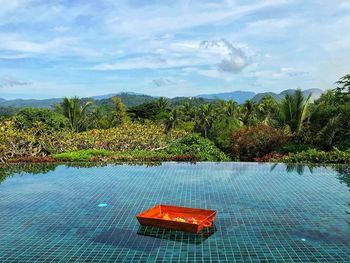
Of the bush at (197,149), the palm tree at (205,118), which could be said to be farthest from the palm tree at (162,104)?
the bush at (197,149)

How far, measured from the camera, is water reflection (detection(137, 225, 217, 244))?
5.71 m

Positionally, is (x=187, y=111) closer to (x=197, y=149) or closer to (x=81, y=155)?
(x=197, y=149)

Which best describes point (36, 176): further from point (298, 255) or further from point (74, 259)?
point (298, 255)

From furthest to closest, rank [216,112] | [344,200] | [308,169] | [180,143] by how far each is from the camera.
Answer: [216,112]
[180,143]
[308,169]
[344,200]

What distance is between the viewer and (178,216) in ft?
21.9

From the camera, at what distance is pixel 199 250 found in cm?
532

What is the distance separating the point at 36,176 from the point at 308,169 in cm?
789

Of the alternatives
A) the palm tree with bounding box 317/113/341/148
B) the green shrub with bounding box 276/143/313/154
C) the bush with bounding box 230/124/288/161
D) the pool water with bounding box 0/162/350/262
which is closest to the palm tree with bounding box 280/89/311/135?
the bush with bounding box 230/124/288/161

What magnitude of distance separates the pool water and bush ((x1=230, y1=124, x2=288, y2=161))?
323cm

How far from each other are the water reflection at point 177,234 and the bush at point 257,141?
30.4 feet

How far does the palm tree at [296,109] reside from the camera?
1516 cm

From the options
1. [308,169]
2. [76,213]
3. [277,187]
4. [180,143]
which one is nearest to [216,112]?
[180,143]

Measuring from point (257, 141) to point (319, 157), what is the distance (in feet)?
9.82

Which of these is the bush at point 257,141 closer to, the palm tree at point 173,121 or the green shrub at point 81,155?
the green shrub at point 81,155
